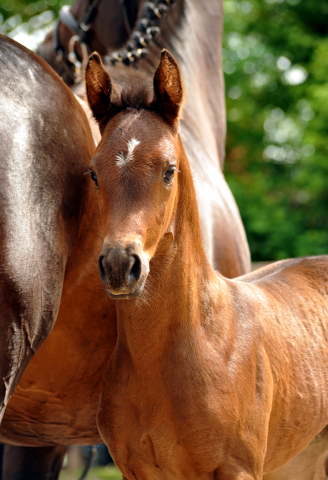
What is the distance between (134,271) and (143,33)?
223 cm

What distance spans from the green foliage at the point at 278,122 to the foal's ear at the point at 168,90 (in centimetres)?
929

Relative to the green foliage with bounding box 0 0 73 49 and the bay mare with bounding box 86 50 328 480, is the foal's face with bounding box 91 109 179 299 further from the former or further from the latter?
the green foliage with bounding box 0 0 73 49

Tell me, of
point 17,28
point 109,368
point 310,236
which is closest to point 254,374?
point 109,368

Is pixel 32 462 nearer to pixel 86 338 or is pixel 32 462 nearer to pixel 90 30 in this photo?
pixel 86 338

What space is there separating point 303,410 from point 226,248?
1160 mm

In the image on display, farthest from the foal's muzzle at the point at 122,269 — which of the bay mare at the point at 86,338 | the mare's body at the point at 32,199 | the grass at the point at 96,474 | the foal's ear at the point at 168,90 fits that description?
the grass at the point at 96,474

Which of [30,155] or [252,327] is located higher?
[30,155]

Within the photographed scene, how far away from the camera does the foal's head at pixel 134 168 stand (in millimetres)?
1951

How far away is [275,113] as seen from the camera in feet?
47.3

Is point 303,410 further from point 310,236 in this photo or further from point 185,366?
point 310,236

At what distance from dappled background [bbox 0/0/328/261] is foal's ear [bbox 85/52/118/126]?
30.6 ft

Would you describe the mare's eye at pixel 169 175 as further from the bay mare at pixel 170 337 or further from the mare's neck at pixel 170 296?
the mare's neck at pixel 170 296

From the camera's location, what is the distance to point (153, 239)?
7.05ft

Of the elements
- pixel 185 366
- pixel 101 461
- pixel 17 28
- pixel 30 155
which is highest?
pixel 17 28
